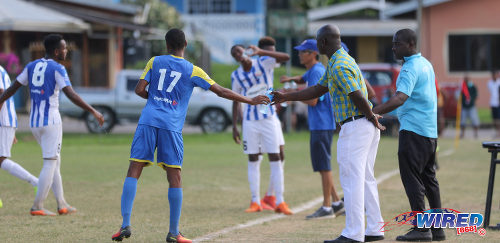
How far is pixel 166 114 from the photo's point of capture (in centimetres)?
790

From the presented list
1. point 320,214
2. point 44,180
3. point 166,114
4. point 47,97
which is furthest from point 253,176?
point 166,114

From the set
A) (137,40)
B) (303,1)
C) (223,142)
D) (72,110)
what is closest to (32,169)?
(223,142)

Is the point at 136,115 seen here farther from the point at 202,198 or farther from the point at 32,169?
the point at 202,198

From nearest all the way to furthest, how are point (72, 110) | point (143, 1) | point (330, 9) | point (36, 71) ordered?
1. point (36, 71)
2. point (72, 110)
3. point (143, 1)
4. point (330, 9)

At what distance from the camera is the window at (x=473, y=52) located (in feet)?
130

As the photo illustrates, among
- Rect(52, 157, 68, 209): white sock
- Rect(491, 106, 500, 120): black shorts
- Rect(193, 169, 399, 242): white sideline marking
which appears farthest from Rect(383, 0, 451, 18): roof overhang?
Rect(52, 157, 68, 209): white sock

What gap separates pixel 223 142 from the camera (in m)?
23.3

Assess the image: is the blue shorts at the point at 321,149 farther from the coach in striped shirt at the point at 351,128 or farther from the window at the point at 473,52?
the window at the point at 473,52

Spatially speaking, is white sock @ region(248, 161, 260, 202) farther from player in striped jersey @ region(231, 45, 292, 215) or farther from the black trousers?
the black trousers

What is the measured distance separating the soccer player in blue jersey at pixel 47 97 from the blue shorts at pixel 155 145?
203 cm

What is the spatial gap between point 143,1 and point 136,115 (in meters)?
15.7

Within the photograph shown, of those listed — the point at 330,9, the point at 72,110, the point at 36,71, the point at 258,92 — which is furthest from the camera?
the point at 330,9

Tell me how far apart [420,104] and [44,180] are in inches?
179

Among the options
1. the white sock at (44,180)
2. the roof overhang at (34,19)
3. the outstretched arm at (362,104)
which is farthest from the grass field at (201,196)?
the roof overhang at (34,19)
